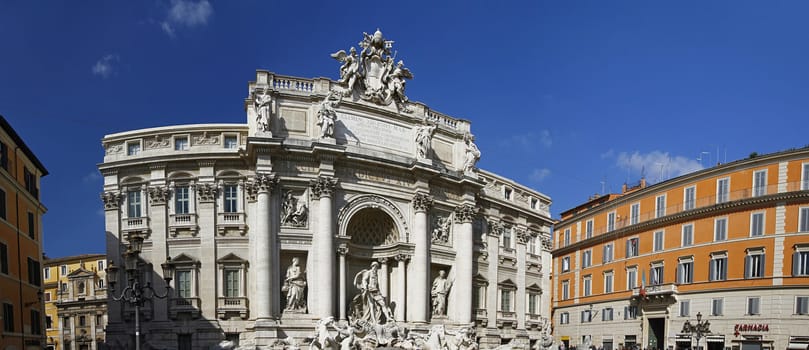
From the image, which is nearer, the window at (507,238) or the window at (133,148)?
the window at (133,148)

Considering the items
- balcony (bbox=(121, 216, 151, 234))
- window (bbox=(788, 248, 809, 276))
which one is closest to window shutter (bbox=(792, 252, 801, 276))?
window (bbox=(788, 248, 809, 276))

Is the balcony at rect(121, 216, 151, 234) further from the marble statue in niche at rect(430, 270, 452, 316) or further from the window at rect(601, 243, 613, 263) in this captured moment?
the window at rect(601, 243, 613, 263)

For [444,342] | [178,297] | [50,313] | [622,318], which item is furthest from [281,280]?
[50,313]

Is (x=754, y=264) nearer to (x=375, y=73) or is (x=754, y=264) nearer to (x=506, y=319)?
(x=506, y=319)

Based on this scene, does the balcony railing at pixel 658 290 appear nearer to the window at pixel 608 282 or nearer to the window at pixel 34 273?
the window at pixel 608 282

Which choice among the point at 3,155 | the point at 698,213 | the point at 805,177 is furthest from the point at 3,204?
the point at 805,177

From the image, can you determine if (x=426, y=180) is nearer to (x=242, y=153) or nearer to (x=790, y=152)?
(x=242, y=153)

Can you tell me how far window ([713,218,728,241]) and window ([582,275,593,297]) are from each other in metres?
11.0

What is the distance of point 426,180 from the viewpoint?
2783 centimetres

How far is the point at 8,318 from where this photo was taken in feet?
64.1

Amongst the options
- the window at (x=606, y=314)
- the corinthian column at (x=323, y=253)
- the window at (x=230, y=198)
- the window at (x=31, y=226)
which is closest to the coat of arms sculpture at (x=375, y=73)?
the corinthian column at (x=323, y=253)

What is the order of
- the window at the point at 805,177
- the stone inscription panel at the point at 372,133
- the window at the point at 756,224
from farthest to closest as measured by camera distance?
the window at the point at 756,224 → the window at the point at 805,177 → the stone inscription panel at the point at 372,133

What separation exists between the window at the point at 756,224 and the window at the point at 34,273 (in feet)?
123

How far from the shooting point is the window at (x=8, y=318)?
19.2 m
